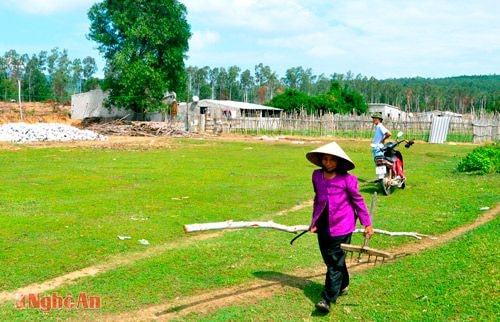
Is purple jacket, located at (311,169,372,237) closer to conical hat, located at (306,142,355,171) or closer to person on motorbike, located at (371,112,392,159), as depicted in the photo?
conical hat, located at (306,142,355,171)

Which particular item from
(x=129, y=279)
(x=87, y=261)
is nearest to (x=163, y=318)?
(x=129, y=279)

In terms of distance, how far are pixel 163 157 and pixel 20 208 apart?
40.2 ft

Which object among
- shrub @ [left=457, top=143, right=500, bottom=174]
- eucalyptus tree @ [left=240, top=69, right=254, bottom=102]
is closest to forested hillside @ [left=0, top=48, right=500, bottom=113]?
eucalyptus tree @ [left=240, top=69, right=254, bottom=102]

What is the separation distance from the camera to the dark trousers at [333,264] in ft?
17.1

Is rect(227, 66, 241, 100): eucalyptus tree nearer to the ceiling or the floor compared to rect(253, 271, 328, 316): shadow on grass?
nearer to the ceiling

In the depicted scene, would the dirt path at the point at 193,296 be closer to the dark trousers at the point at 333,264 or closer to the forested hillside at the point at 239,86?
the dark trousers at the point at 333,264

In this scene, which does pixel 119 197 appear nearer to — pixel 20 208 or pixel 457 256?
pixel 20 208

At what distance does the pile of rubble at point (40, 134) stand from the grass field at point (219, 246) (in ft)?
49.0

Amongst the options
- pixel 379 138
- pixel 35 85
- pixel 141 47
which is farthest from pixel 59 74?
pixel 379 138

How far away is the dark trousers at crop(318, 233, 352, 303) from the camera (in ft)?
17.1

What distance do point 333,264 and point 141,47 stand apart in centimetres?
4268

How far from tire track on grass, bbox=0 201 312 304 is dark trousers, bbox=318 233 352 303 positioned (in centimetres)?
279

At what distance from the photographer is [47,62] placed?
91.5 meters

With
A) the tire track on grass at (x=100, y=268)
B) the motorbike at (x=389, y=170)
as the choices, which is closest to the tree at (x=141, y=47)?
the motorbike at (x=389, y=170)
